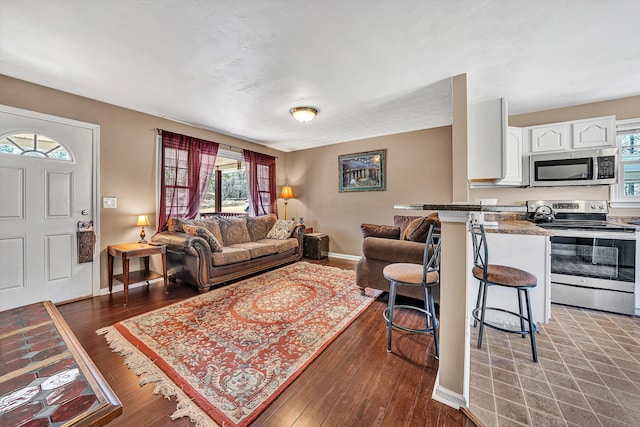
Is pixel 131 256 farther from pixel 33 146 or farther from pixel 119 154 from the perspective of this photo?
pixel 33 146

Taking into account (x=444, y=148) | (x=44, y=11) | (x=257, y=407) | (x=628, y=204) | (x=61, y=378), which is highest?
(x=44, y=11)

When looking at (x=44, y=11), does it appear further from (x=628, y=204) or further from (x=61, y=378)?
(x=628, y=204)

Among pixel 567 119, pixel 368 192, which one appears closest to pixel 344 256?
pixel 368 192

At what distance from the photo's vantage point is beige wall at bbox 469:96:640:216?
115 inches

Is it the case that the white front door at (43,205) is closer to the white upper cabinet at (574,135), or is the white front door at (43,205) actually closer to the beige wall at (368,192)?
the beige wall at (368,192)

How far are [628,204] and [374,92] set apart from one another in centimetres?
337

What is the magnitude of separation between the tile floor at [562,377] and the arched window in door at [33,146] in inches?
178

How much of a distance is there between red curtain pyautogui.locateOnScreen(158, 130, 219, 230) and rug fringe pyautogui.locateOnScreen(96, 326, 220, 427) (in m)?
1.93

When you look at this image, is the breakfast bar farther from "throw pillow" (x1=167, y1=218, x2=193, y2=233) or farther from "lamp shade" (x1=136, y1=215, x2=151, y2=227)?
"lamp shade" (x1=136, y1=215, x2=151, y2=227)

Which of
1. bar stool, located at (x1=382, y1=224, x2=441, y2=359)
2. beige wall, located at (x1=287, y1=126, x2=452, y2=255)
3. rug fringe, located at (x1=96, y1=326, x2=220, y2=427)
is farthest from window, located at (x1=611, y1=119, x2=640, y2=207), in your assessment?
rug fringe, located at (x1=96, y1=326, x2=220, y2=427)

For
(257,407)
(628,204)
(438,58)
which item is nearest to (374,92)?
(438,58)

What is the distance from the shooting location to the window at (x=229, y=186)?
15.5 ft

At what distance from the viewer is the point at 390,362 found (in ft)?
5.90

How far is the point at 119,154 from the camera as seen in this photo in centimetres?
321
